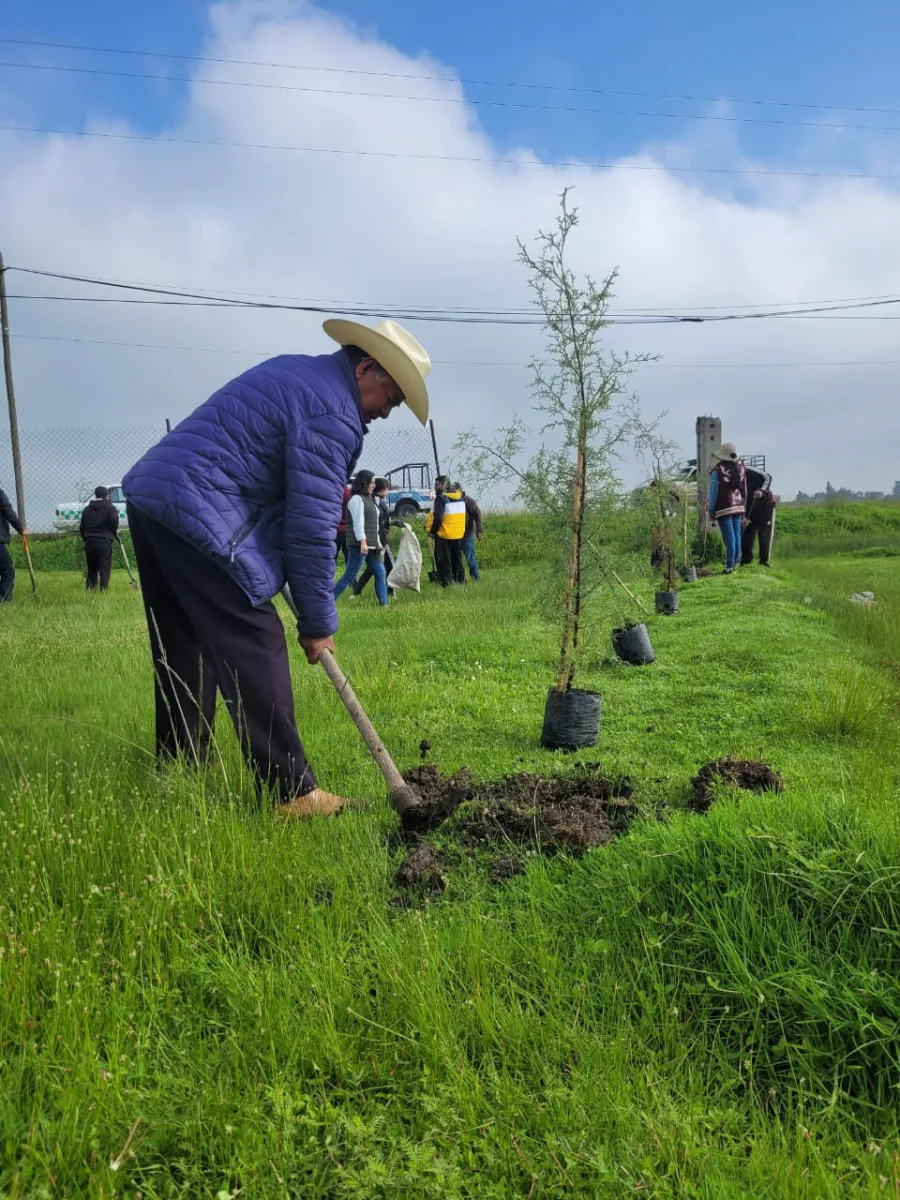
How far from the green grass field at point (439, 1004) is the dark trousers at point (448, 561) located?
12036mm

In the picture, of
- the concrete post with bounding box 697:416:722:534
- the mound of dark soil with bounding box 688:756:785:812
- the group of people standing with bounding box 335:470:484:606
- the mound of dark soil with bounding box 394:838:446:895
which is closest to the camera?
the mound of dark soil with bounding box 394:838:446:895

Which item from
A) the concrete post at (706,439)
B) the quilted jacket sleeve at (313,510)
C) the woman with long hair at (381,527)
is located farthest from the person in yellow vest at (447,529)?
the quilted jacket sleeve at (313,510)

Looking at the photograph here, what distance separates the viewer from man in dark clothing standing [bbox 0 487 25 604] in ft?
41.3

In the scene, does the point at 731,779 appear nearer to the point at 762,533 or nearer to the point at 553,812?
the point at 553,812

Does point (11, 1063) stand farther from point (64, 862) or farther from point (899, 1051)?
point (899, 1051)

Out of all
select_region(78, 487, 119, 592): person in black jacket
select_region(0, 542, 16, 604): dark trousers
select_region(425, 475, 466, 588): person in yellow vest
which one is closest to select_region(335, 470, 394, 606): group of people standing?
select_region(425, 475, 466, 588): person in yellow vest

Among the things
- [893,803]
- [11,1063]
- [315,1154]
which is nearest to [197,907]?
[11,1063]

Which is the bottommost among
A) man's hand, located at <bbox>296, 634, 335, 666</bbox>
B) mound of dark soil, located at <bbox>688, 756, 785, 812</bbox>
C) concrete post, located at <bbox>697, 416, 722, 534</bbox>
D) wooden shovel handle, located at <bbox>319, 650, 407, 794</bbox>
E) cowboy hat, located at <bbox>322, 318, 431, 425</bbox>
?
mound of dark soil, located at <bbox>688, 756, 785, 812</bbox>

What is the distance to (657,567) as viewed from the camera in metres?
14.5

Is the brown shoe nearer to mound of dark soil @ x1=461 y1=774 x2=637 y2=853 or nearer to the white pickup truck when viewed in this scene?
mound of dark soil @ x1=461 y1=774 x2=637 y2=853

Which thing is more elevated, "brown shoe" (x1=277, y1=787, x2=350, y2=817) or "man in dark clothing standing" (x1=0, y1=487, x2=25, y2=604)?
"man in dark clothing standing" (x1=0, y1=487, x2=25, y2=604)

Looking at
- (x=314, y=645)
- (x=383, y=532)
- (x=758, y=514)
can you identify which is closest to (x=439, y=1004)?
(x=314, y=645)

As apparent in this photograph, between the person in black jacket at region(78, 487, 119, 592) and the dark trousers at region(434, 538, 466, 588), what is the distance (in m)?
5.71

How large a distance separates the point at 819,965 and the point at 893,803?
3.68 feet
